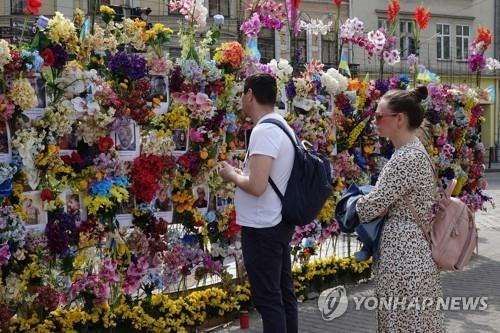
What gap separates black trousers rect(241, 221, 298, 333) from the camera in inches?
164

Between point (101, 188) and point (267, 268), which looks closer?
point (267, 268)

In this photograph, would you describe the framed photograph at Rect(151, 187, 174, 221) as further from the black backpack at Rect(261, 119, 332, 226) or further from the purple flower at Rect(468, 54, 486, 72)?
the purple flower at Rect(468, 54, 486, 72)

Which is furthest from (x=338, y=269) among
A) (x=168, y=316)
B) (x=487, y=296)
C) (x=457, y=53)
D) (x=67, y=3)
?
(x=457, y=53)

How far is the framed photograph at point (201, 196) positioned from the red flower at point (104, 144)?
0.97m

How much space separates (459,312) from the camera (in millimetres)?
6504

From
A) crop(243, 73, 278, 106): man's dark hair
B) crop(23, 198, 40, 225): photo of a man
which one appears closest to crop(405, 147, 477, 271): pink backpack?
crop(243, 73, 278, 106): man's dark hair

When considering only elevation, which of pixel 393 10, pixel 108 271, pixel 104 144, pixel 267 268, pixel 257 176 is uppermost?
pixel 393 10

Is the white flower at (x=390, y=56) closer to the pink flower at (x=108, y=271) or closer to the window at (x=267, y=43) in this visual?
the pink flower at (x=108, y=271)

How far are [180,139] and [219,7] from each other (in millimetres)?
19410

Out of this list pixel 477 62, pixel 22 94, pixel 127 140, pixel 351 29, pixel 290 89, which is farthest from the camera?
pixel 477 62

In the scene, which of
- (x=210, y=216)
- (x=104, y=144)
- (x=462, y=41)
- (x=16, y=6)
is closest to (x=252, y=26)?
(x=210, y=216)

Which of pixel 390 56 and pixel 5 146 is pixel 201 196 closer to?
pixel 5 146

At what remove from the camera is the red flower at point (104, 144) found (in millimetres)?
4957

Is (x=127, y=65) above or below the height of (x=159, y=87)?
above
